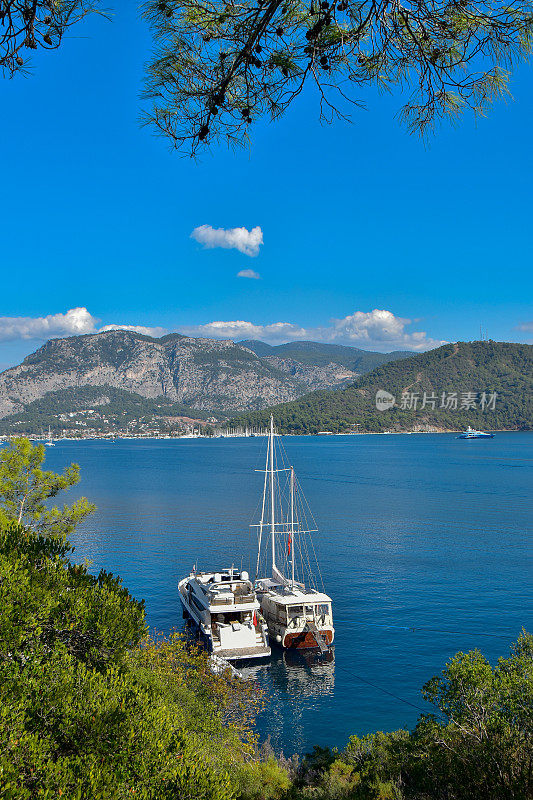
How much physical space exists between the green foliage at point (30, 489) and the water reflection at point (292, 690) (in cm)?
1012

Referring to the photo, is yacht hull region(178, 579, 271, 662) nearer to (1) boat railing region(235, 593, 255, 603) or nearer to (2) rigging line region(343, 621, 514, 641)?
(1) boat railing region(235, 593, 255, 603)

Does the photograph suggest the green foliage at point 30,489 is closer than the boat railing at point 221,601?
Yes

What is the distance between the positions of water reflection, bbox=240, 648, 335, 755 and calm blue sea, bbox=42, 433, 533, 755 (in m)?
0.07

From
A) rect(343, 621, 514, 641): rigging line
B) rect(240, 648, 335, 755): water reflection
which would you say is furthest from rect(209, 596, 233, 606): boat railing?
rect(343, 621, 514, 641): rigging line

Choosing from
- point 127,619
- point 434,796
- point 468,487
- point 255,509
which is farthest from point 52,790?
point 468,487

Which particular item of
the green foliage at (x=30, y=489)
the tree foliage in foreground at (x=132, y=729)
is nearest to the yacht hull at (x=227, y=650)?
the green foliage at (x=30, y=489)

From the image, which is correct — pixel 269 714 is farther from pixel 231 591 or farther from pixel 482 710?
pixel 482 710

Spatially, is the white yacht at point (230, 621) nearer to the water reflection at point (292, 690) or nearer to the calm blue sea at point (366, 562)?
the water reflection at point (292, 690)

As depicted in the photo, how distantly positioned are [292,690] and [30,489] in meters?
13.8

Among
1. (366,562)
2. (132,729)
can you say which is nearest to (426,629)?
(366,562)

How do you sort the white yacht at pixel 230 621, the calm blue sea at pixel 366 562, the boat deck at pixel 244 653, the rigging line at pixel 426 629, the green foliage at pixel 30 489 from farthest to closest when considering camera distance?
the rigging line at pixel 426 629, the white yacht at pixel 230 621, the boat deck at pixel 244 653, the green foliage at pixel 30 489, the calm blue sea at pixel 366 562

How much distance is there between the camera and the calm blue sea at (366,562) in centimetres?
2131

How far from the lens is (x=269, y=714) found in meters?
20.0

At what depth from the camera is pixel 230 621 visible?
24.9m
